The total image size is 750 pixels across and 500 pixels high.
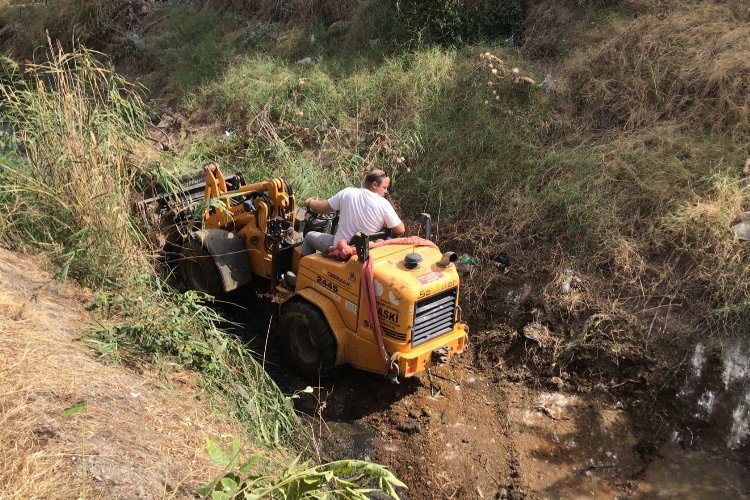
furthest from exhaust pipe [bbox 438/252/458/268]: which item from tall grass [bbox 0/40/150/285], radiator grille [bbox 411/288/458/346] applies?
tall grass [bbox 0/40/150/285]

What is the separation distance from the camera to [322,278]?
6.04 metres

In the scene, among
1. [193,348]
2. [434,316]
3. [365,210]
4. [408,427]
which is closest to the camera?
[193,348]

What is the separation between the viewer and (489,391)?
20.7ft

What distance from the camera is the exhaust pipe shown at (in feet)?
18.4

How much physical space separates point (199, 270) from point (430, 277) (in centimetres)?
272

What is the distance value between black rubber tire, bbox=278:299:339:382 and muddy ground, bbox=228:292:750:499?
20 cm

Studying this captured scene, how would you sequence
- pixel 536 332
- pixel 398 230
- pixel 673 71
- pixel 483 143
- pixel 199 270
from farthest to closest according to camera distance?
1. pixel 483 143
2. pixel 673 71
3. pixel 199 270
4. pixel 536 332
5. pixel 398 230

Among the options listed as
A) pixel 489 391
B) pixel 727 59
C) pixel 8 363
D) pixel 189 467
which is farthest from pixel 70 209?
pixel 727 59

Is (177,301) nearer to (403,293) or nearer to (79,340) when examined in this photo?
(79,340)

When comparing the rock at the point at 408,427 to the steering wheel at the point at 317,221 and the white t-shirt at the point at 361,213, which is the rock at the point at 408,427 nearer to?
the white t-shirt at the point at 361,213

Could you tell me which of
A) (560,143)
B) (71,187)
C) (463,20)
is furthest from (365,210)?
(463,20)

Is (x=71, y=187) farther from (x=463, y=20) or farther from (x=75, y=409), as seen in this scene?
(x=463, y=20)

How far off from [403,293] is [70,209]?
287cm

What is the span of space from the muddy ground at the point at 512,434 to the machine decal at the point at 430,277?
111 cm
